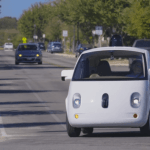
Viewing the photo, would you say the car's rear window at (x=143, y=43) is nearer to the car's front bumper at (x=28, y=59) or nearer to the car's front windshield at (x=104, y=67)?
the car's front bumper at (x=28, y=59)

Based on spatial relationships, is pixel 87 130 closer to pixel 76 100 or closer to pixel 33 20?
pixel 76 100

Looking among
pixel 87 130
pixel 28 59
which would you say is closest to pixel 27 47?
pixel 28 59

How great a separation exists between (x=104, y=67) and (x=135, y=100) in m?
1.06

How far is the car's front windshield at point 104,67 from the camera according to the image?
9.82m

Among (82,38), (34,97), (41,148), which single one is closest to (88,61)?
(41,148)

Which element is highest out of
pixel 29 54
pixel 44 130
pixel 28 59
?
pixel 44 130

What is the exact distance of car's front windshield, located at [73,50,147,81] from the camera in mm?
9820

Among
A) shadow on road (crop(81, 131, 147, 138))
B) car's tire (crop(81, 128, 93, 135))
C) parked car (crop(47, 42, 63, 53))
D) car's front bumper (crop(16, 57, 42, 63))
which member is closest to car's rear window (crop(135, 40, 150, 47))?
car's front bumper (crop(16, 57, 42, 63))

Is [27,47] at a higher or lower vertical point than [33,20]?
lower

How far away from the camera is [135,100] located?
9406mm

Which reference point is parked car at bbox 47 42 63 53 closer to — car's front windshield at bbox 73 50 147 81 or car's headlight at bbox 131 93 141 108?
car's front windshield at bbox 73 50 147 81

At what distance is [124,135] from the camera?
10242 mm

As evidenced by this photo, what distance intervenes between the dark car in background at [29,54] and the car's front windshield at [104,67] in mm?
31545

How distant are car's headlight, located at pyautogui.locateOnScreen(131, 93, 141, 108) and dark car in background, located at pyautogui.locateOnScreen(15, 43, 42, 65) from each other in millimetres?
32462
